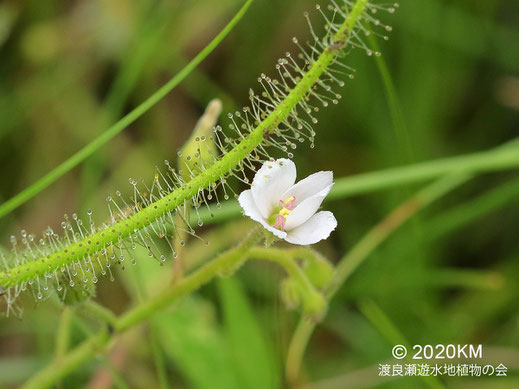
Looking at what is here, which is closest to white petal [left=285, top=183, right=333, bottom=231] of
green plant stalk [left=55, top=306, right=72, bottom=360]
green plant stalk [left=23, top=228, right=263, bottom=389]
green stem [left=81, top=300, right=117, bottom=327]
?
green plant stalk [left=23, top=228, right=263, bottom=389]

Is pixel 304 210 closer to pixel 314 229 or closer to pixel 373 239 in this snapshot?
pixel 314 229

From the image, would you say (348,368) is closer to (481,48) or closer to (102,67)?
(481,48)

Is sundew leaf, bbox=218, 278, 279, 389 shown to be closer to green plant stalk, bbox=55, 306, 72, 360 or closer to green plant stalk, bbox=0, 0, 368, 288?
green plant stalk, bbox=55, 306, 72, 360

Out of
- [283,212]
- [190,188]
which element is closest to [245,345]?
[283,212]

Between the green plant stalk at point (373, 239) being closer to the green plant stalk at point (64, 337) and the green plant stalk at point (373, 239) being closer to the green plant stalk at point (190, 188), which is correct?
the green plant stalk at point (64, 337)

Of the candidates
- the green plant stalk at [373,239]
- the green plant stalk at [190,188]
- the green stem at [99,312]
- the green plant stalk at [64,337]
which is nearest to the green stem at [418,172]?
the green plant stalk at [373,239]
